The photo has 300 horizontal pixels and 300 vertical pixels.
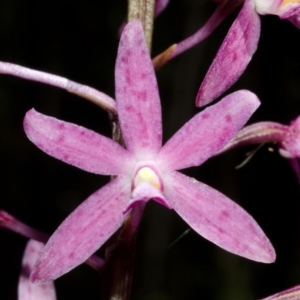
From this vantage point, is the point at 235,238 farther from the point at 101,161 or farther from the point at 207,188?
the point at 101,161

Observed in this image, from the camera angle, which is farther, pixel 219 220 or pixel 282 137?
pixel 282 137

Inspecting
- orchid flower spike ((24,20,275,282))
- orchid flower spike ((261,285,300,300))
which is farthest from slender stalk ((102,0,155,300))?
orchid flower spike ((261,285,300,300))

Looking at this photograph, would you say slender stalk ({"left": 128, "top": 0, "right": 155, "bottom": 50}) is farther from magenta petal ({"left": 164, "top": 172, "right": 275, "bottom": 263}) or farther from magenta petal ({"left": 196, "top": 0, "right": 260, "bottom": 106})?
magenta petal ({"left": 164, "top": 172, "right": 275, "bottom": 263})

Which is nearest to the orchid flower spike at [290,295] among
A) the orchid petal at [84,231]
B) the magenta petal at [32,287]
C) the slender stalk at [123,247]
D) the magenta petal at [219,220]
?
the magenta petal at [219,220]

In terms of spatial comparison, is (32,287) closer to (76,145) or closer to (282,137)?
(76,145)

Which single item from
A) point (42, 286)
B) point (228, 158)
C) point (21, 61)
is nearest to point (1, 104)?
point (21, 61)

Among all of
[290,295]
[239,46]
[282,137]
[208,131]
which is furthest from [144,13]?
[290,295]
